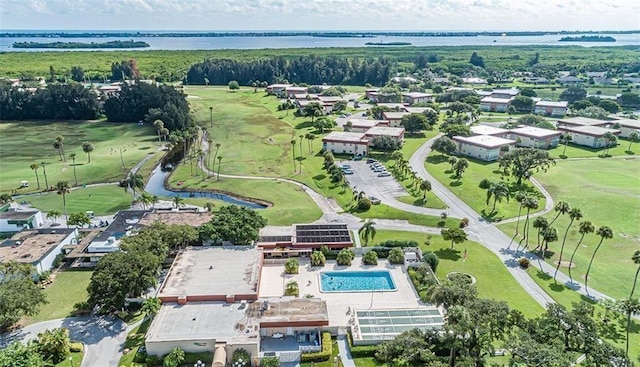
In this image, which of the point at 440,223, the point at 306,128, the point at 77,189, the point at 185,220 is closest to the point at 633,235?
the point at 440,223

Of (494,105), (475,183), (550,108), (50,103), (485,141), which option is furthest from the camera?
(494,105)

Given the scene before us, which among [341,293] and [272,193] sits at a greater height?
[272,193]

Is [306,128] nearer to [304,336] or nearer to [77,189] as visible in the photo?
[77,189]

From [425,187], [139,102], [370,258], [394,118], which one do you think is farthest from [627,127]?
[139,102]

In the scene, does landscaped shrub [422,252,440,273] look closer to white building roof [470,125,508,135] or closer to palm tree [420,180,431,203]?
palm tree [420,180,431,203]

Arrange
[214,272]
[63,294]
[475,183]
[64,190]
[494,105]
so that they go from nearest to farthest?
[63,294] < [214,272] < [64,190] < [475,183] < [494,105]

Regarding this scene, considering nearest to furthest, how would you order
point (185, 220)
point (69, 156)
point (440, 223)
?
point (185, 220) → point (440, 223) → point (69, 156)

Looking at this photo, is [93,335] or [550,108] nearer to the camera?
[93,335]

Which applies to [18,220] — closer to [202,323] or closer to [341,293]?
[202,323]
